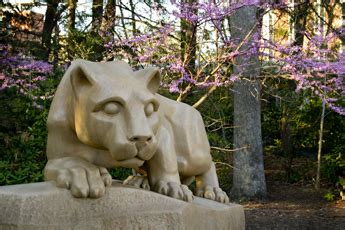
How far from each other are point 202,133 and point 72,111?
1047 millimetres

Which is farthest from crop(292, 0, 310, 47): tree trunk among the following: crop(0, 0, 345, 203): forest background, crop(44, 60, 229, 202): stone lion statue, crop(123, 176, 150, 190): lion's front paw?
crop(44, 60, 229, 202): stone lion statue

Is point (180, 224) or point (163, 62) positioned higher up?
point (163, 62)

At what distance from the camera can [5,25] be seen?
875 centimetres

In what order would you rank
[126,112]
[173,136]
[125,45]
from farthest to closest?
[125,45] → [173,136] → [126,112]

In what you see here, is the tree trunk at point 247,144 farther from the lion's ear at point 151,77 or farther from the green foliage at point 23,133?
the lion's ear at point 151,77

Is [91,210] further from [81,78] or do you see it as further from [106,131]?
[81,78]

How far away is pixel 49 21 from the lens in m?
10.5

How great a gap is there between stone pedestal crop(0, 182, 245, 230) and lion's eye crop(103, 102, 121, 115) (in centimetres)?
44

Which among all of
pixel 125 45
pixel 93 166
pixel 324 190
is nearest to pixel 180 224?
pixel 93 166

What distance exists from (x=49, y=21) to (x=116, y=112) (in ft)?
26.8

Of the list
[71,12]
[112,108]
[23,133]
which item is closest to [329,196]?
[23,133]

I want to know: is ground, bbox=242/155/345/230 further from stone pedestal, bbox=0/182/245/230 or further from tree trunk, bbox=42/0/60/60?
stone pedestal, bbox=0/182/245/230

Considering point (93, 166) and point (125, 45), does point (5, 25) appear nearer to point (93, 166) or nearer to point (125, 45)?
point (125, 45)

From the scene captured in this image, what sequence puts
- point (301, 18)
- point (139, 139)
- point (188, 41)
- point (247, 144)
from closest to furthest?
point (139, 139), point (188, 41), point (247, 144), point (301, 18)
